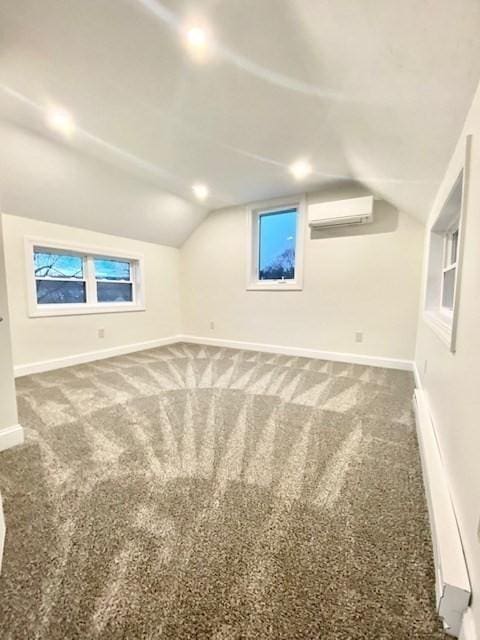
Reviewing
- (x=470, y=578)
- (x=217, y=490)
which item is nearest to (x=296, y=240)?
(x=217, y=490)

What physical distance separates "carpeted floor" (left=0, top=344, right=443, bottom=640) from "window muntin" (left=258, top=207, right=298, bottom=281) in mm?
2390

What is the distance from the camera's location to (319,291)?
3.80 m

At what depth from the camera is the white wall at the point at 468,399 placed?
32.0 inches

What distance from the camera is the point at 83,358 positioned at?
3.67 meters

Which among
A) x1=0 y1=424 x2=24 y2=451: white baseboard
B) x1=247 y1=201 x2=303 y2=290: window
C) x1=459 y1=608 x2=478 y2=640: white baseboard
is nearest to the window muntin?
x1=247 y1=201 x2=303 y2=290: window

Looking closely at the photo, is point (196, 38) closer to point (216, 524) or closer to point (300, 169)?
point (300, 169)

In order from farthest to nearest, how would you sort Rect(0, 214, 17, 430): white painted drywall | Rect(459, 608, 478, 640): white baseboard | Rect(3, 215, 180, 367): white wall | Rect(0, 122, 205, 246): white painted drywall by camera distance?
Rect(3, 215, 180, 367): white wall
Rect(0, 122, 205, 246): white painted drywall
Rect(0, 214, 17, 430): white painted drywall
Rect(459, 608, 478, 640): white baseboard

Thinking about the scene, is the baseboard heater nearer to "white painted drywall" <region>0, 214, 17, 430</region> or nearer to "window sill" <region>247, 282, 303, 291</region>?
"white painted drywall" <region>0, 214, 17, 430</region>

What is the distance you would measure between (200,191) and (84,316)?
2.32 meters

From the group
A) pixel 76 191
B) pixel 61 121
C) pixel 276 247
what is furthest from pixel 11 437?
pixel 276 247

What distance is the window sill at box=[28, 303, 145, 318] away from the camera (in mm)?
3262

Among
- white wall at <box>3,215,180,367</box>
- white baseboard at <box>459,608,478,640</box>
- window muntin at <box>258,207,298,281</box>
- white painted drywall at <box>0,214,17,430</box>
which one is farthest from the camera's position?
window muntin at <box>258,207,298,281</box>

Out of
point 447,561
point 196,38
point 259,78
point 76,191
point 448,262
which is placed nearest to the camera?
point 447,561

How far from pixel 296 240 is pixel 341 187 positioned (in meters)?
0.86
